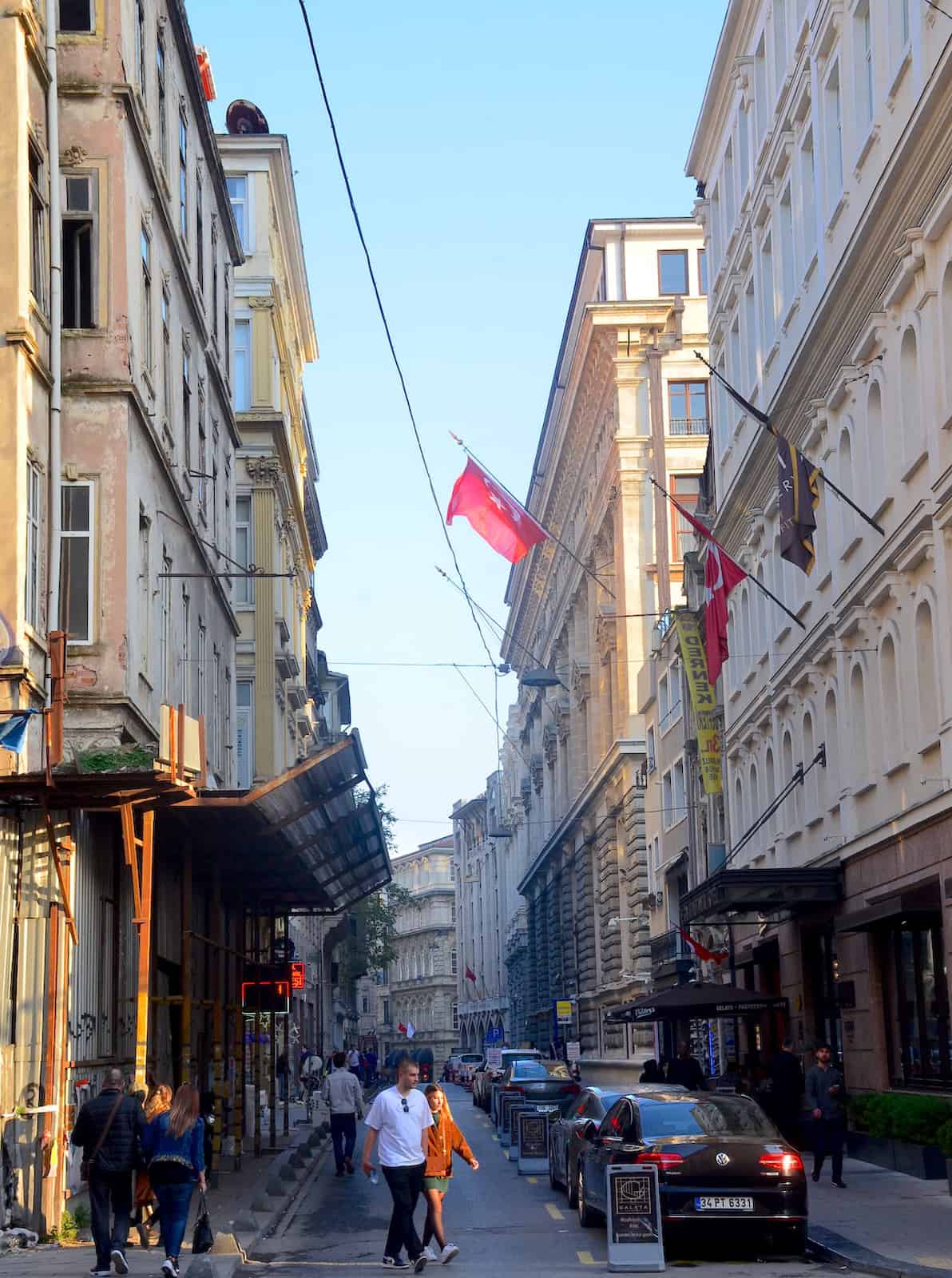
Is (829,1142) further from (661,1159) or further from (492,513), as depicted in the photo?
(492,513)

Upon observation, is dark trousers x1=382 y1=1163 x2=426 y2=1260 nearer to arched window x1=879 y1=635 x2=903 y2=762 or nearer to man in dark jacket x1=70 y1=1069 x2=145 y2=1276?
man in dark jacket x1=70 y1=1069 x2=145 y2=1276

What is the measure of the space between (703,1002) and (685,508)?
3157cm

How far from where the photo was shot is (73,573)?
22.9m

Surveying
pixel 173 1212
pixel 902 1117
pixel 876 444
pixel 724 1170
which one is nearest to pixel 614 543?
pixel 876 444

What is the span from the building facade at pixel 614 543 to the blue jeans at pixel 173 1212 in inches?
1503

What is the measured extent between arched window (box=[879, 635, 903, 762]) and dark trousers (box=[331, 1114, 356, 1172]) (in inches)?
400

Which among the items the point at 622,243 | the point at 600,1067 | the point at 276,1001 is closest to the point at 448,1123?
the point at 276,1001

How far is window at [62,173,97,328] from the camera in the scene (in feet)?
77.4

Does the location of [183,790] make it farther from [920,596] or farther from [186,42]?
[186,42]

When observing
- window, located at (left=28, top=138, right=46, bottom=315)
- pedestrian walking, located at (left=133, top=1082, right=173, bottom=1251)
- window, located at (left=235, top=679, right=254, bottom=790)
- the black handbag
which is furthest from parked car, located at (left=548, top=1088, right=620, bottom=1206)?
window, located at (left=235, top=679, right=254, bottom=790)

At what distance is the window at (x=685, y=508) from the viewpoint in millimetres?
60906

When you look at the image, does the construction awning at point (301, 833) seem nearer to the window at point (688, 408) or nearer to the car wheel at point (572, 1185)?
the car wheel at point (572, 1185)

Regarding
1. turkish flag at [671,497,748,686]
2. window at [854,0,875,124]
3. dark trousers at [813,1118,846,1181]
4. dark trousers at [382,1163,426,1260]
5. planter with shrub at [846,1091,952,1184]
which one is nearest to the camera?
dark trousers at [382,1163,426,1260]

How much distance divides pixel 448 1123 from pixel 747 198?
25.6m
